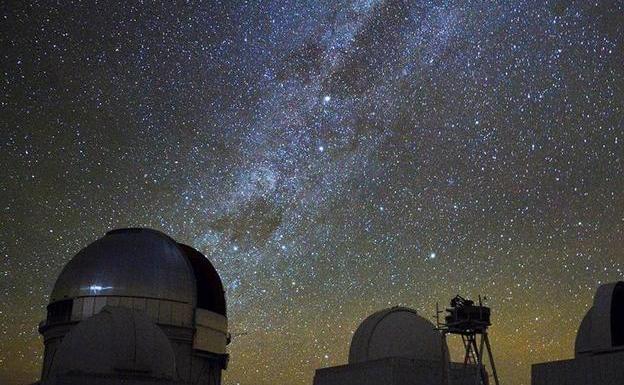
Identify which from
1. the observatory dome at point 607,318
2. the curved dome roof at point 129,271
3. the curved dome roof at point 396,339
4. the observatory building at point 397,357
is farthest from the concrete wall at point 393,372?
the curved dome roof at point 129,271

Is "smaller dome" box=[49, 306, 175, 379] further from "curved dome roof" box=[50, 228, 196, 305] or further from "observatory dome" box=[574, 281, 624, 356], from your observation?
"observatory dome" box=[574, 281, 624, 356]

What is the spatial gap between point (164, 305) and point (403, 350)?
1118 centimetres

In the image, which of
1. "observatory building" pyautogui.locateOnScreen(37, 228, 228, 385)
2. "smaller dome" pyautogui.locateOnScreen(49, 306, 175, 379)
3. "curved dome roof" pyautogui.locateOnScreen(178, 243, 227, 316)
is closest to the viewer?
"smaller dome" pyautogui.locateOnScreen(49, 306, 175, 379)

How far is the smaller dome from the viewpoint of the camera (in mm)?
24484

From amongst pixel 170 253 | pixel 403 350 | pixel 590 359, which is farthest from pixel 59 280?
pixel 590 359

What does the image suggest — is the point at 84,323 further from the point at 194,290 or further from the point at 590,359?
the point at 590,359

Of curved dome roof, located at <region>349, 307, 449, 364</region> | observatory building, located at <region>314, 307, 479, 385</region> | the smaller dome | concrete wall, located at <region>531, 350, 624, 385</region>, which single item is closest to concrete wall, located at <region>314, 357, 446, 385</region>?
observatory building, located at <region>314, 307, 479, 385</region>

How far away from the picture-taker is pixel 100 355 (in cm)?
2456

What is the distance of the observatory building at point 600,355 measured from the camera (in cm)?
1970

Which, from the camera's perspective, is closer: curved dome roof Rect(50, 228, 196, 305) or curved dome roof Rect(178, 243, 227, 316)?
curved dome roof Rect(50, 228, 196, 305)

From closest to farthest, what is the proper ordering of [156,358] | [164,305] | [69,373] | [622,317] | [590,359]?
[590,359] < [622,317] < [69,373] < [156,358] < [164,305]

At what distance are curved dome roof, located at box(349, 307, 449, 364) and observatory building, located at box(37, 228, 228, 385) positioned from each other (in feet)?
23.8

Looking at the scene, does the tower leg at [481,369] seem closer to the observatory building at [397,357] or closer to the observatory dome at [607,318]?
the observatory building at [397,357]

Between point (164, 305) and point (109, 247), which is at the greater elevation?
point (109, 247)
